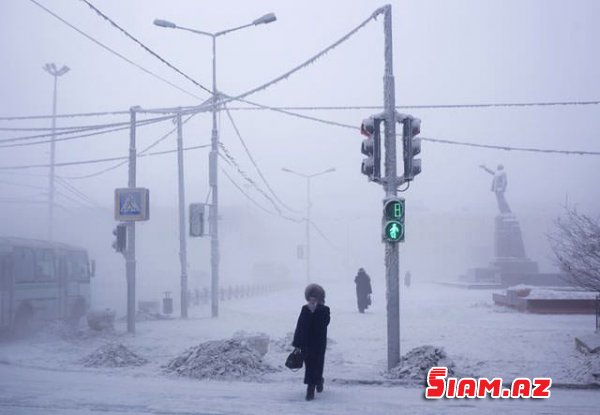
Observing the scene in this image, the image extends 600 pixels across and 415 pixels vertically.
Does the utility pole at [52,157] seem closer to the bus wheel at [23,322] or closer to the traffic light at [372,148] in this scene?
the bus wheel at [23,322]

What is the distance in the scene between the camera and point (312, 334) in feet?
28.7

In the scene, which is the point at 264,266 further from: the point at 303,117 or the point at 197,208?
the point at 303,117

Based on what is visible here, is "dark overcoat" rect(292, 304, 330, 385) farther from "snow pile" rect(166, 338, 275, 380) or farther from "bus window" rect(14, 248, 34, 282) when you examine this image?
"bus window" rect(14, 248, 34, 282)

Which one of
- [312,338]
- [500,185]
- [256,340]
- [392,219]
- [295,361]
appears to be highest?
[500,185]

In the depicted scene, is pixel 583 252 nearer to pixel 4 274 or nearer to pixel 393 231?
pixel 393 231

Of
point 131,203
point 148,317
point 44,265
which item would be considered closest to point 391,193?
point 131,203

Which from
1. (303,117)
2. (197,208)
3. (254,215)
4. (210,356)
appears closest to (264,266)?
(254,215)

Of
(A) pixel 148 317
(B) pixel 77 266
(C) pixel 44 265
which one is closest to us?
(C) pixel 44 265

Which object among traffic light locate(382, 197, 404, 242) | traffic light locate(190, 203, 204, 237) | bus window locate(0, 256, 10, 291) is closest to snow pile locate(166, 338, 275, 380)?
traffic light locate(382, 197, 404, 242)

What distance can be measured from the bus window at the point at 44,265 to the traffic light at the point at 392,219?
1199 centimetres

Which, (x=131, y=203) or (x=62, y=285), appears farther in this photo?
(x=62, y=285)

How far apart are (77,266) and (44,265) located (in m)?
2.72

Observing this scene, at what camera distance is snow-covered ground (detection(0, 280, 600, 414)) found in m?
8.52

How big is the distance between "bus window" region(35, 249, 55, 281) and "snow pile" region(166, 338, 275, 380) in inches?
339
